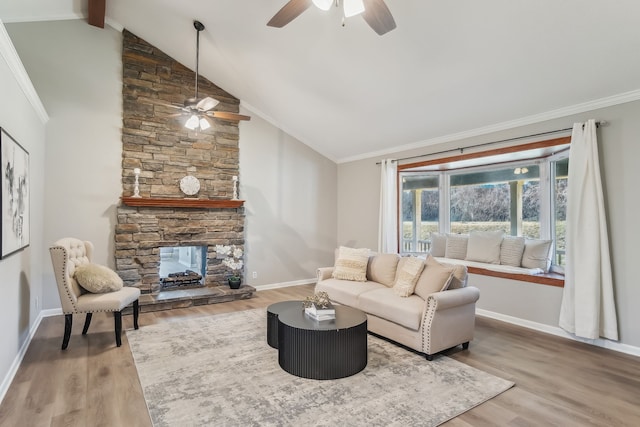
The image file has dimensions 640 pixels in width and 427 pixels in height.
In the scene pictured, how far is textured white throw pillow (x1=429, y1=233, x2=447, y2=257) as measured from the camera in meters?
6.16

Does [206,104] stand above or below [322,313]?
above

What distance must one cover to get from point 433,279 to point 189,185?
4117 millimetres

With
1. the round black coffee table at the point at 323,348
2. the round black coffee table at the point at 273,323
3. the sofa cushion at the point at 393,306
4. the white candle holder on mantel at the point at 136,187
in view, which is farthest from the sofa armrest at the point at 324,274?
the white candle holder on mantel at the point at 136,187

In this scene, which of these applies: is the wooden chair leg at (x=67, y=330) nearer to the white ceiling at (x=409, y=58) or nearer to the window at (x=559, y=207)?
the white ceiling at (x=409, y=58)

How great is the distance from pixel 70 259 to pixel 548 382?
4.75 metres

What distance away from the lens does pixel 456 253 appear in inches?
232

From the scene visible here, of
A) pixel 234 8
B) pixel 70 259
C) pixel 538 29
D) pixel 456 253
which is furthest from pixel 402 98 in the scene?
pixel 70 259

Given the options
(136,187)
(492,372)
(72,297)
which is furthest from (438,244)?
(72,297)

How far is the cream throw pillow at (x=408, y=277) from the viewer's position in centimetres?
375

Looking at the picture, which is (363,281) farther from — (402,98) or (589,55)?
(589,55)

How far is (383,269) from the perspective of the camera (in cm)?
445

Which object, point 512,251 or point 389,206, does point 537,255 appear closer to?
point 512,251

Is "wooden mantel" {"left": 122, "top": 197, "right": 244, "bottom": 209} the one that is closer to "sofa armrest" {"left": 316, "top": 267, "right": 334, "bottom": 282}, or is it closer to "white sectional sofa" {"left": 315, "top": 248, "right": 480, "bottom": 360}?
"sofa armrest" {"left": 316, "top": 267, "right": 334, "bottom": 282}

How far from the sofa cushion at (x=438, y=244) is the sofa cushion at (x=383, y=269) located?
78.7 inches
